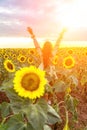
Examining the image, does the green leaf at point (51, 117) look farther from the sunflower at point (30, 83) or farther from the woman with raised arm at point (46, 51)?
the woman with raised arm at point (46, 51)

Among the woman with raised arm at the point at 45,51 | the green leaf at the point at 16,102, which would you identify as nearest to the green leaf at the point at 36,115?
the green leaf at the point at 16,102

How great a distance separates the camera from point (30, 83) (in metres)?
2.62

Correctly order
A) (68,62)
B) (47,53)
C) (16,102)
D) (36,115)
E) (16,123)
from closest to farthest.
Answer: (36,115) → (16,102) → (16,123) → (47,53) → (68,62)

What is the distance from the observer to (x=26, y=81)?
2.65 m

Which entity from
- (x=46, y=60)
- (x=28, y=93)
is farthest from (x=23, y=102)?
(x=46, y=60)

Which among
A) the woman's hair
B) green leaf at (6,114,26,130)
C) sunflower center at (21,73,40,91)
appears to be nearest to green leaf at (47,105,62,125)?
green leaf at (6,114,26,130)

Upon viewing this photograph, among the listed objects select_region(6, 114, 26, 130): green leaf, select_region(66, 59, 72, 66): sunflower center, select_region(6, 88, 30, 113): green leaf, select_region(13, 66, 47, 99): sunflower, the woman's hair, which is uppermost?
select_region(66, 59, 72, 66): sunflower center


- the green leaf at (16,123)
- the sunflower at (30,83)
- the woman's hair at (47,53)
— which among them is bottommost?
the green leaf at (16,123)

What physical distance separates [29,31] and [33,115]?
848mm

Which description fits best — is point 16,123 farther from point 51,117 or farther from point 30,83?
point 30,83

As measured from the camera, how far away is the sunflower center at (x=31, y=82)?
2633 millimetres

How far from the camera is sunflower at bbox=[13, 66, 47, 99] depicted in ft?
8.56

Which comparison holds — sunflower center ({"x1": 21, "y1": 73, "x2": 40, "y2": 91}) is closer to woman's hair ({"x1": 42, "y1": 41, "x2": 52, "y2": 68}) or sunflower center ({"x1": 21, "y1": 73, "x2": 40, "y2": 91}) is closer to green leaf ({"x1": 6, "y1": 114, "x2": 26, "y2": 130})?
green leaf ({"x1": 6, "y1": 114, "x2": 26, "y2": 130})

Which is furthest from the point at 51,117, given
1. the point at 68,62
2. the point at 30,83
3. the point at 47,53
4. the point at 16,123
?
the point at 68,62
